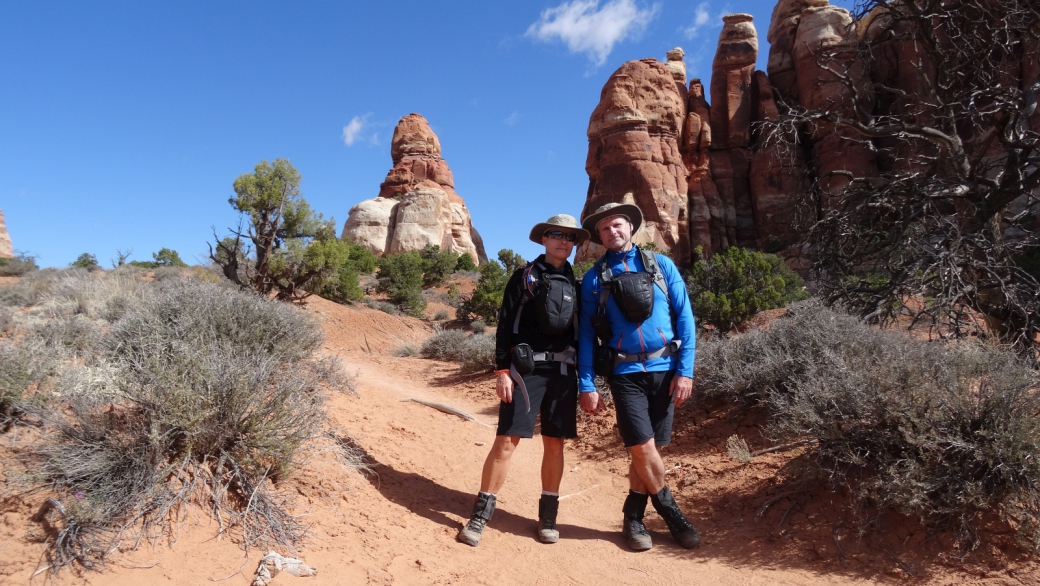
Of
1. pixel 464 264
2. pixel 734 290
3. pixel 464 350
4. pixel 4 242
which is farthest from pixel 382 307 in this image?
pixel 4 242

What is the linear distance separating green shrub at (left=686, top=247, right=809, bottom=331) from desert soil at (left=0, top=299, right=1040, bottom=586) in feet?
16.2

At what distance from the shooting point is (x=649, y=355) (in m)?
3.45

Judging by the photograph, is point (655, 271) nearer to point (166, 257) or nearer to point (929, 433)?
point (929, 433)

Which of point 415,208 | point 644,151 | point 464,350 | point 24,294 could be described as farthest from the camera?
point 415,208

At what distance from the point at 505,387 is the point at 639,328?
0.86 meters

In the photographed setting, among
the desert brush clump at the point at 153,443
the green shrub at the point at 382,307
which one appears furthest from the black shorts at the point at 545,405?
the green shrub at the point at 382,307

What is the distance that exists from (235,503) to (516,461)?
2803 millimetres

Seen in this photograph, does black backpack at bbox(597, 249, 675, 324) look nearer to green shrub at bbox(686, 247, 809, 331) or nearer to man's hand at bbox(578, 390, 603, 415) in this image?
man's hand at bbox(578, 390, 603, 415)

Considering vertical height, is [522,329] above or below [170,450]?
above

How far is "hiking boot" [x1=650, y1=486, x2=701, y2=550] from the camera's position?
11.3ft

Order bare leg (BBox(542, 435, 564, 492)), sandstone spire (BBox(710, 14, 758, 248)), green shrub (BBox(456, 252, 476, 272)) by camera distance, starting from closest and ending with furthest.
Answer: bare leg (BBox(542, 435, 564, 492)), sandstone spire (BBox(710, 14, 758, 248)), green shrub (BBox(456, 252, 476, 272))

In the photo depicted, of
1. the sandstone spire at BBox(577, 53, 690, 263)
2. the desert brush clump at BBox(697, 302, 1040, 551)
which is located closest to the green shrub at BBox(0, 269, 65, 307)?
the desert brush clump at BBox(697, 302, 1040, 551)

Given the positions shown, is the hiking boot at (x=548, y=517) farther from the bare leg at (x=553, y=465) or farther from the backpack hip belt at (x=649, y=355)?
the backpack hip belt at (x=649, y=355)

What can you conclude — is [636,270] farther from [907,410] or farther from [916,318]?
[916,318]
